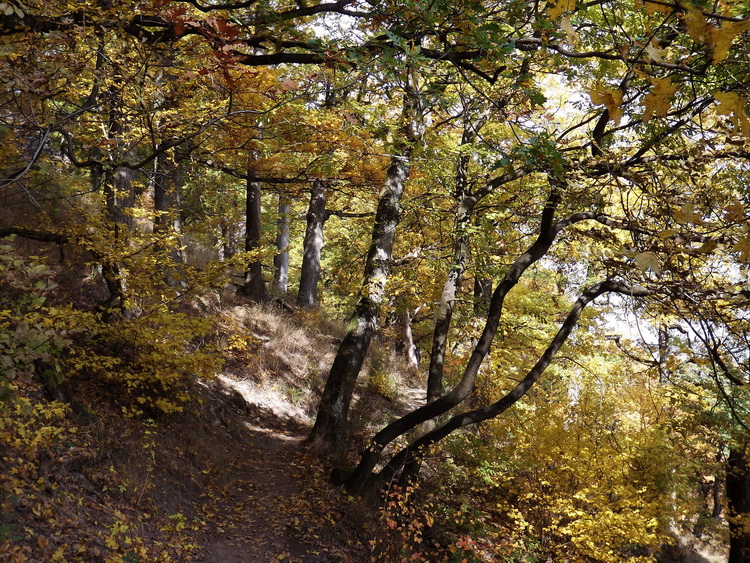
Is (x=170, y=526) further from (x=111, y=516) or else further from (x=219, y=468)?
(x=219, y=468)

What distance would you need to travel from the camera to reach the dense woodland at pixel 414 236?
328cm

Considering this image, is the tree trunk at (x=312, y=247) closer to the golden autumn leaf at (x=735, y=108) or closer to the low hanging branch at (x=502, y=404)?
the low hanging branch at (x=502, y=404)

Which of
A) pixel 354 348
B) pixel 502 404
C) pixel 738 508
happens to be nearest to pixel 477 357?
pixel 502 404

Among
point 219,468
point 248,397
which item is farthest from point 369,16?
point 248,397

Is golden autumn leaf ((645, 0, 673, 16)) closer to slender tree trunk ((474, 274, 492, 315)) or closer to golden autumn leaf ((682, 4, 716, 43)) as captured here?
golden autumn leaf ((682, 4, 716, 43))

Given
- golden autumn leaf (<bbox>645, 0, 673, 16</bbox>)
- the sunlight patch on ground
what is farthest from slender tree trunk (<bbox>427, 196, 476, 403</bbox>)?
golden autumn leaf (<bbox>645, 0, 673, 16</bbox>)

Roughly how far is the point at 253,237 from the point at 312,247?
226 cm

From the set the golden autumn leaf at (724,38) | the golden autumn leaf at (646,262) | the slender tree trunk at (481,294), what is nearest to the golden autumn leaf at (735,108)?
the golden autumn leaf at (724,38)

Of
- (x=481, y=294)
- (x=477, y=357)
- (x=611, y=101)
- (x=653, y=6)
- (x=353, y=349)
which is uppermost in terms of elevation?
(x=481, y=294)

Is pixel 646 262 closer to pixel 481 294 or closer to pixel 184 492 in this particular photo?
pixel 184 492

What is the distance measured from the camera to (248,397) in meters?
9.51

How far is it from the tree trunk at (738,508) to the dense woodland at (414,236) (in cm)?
7

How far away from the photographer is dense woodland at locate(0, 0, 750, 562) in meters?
3.28

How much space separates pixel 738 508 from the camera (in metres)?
10.1
